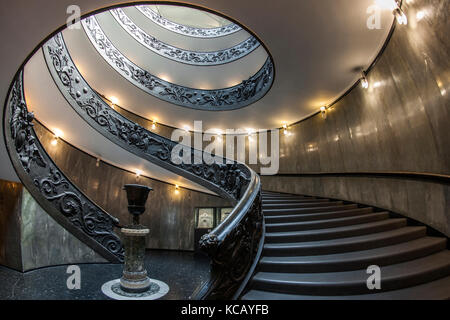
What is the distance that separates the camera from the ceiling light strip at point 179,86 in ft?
23.4

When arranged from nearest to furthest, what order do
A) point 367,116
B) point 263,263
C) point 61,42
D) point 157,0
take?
point 263,263 < point 157,0 < point 367,116 < point 61,42

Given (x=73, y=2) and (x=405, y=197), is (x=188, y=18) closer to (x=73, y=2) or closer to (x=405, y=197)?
(x=73, y=2)

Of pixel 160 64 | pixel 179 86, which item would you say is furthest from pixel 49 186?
pixel 160 64

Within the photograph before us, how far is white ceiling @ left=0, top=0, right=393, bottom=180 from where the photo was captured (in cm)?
295

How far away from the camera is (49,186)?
462 centimetres

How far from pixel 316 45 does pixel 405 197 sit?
313 cm

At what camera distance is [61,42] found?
560 centimetres

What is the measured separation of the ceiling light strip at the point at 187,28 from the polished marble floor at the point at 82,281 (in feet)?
28.5

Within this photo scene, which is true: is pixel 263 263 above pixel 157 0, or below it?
below

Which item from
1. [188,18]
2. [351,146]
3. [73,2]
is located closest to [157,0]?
[73,2]

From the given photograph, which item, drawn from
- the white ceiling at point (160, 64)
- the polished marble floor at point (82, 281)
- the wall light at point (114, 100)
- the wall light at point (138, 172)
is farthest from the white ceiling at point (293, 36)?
the wall light at point (114, 100)

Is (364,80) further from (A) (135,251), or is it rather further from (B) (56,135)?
(B) (56,135)

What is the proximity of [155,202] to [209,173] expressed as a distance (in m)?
3.79

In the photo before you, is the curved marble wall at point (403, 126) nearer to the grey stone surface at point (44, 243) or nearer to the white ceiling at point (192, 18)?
the grey stone surface at point (44, 243)
